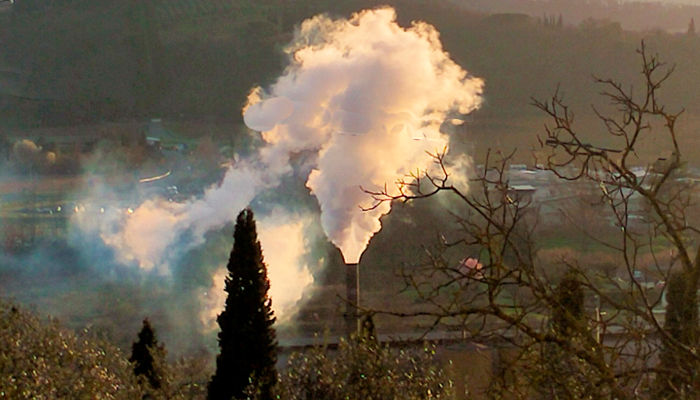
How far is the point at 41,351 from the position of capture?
5.20m

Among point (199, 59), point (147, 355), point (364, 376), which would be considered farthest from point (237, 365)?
point (199, 59)

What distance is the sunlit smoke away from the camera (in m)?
→ 9.96

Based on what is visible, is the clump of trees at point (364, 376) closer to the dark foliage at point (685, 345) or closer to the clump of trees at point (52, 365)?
the clump of trees at point (52, 365)

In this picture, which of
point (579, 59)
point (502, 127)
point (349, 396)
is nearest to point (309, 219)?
point (502, 127)

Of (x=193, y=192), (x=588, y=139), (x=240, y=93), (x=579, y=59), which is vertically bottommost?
(x=193, y=192)

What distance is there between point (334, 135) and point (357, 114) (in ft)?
2.04

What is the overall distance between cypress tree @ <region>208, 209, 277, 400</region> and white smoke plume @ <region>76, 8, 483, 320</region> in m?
2.03

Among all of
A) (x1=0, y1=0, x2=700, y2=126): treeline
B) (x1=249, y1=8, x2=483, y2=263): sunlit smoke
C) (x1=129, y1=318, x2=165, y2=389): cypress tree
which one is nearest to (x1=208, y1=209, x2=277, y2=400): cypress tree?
(x1=129, y1=318, x2=165, y2=389): cypress tree

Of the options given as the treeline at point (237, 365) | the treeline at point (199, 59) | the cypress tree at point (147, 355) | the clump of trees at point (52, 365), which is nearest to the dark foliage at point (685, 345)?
the treeline at point (237, 365)

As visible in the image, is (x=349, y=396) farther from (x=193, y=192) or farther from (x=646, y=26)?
(x=646, y=26)

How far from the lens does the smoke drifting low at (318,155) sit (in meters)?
10.1

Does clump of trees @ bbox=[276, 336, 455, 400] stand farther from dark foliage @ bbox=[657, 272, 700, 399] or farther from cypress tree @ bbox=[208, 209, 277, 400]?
dark foliage @ bbox=[657, 272, 700, 399]

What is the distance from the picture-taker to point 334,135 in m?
10.6

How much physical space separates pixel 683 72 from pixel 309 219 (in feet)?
27.1
